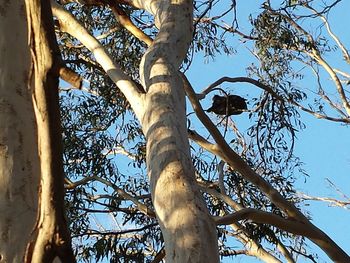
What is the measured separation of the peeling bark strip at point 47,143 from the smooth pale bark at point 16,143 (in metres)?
0.42

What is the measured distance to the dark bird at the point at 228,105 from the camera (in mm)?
5930

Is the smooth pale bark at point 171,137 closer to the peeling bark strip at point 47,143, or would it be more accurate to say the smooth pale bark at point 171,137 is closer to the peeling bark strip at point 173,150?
the peeling bark strip at point 173,150

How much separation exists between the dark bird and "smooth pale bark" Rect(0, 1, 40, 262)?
4.03 meters

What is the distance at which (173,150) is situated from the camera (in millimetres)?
2953

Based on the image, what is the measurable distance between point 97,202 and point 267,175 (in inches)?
61.9

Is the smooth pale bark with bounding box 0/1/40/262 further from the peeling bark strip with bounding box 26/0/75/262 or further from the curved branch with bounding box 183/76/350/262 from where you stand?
the curved branch with bounding box 183/76/350/262

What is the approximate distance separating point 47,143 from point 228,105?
16.7 ft

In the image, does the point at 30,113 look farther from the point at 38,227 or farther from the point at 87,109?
the point at 87,109

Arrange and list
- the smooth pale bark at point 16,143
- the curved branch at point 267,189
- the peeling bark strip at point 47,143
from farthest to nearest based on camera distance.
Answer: the curved branch at point 267,189
the smooth pale bark at point 16,143
the peeling bark strip at point 47,143

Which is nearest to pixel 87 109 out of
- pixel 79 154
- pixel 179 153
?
pixel 79 154

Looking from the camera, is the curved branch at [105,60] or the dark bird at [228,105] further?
the dark bird at [228,105]

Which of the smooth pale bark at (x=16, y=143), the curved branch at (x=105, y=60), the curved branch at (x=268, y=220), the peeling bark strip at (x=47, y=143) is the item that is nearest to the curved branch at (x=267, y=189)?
the curved branch at (x=268, y=220)

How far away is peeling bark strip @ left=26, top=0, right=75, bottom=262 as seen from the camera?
0.93 metres

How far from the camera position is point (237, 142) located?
23.7ft
